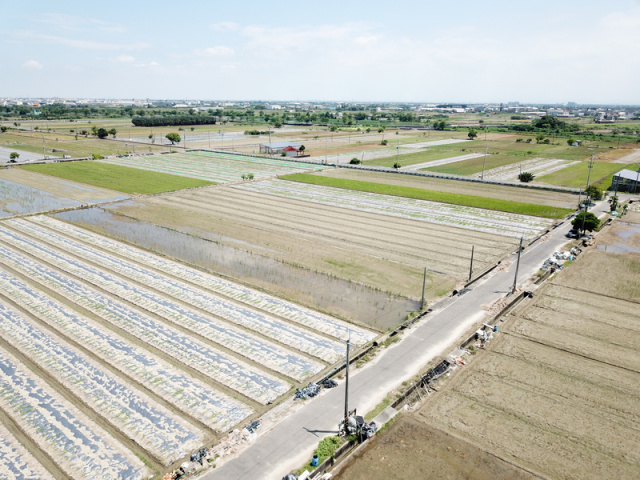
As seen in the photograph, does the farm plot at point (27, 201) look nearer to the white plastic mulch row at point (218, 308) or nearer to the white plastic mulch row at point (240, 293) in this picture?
the white plastic mulch row at point (240, 293)

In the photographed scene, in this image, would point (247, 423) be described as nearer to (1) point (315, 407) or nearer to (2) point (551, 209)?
(1) point (315, 407)

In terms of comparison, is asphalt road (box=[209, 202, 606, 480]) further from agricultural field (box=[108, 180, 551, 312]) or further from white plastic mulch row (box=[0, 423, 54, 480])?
white plastic mulch row (box=[0, 423, 54, 480])

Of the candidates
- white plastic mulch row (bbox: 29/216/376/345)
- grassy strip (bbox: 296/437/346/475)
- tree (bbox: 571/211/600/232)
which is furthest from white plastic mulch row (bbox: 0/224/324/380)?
tree (bbox: 571/211/600/232)

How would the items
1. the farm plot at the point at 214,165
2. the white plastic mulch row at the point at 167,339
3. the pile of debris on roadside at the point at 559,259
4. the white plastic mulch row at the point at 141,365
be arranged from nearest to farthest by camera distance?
1. the white plastic mulch row at the point at 141,365
2. the white plastic mulch row at the point at 167,339
3. the pile of debris on roadside at the point at 559,259
4. the farm plot at the point at 214,165

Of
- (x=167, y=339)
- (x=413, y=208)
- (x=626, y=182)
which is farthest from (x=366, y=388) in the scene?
(x=626, y=182)

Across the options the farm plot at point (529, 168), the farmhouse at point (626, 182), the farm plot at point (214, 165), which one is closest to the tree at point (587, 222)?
the farmhouse at point (626, 182)

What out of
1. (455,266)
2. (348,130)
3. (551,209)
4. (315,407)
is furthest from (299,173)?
(348,130)
